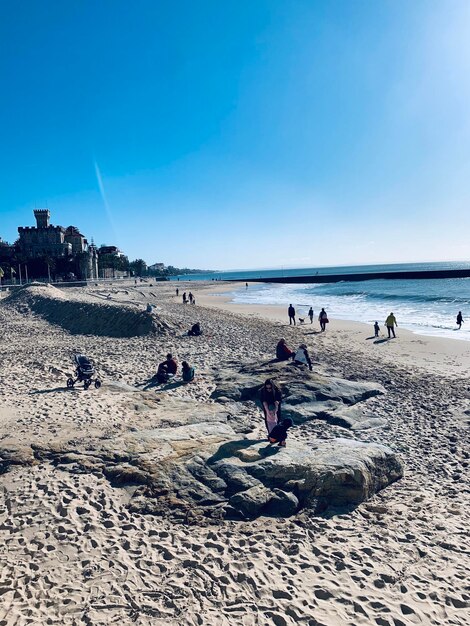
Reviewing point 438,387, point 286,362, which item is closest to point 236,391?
point 286,362

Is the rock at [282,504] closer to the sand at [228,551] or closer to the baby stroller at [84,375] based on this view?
the sand at [228,551]

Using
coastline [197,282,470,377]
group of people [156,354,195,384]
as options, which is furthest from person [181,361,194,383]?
coastline [197,282,470,377]

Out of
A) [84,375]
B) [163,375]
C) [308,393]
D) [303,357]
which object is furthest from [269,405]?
[84,375]

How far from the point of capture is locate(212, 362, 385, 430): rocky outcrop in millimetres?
9680

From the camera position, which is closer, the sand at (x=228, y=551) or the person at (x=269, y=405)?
the sand at (x=228, y=551)

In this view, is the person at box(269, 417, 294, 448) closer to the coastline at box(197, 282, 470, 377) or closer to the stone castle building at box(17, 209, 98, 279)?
the coastline at box(197, 282, 470, 377)

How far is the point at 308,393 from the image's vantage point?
1061cm

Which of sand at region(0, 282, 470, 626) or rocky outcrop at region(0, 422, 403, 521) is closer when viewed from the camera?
sand at region(0, 282, 470, 626)

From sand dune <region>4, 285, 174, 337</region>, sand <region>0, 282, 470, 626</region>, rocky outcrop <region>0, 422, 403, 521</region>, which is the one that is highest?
sand dune <region>4, 285, 174, 337</region>

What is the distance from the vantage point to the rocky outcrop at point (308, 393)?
9680 millimetres

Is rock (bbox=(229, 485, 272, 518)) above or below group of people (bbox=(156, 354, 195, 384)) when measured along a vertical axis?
below

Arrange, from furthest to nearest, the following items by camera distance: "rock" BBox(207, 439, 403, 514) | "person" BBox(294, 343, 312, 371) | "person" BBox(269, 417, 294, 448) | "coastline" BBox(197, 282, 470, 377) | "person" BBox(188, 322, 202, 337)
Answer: "person" BBox(188, 322, 202, 337) → "coastline" BBox(197, 282, 470, 377) → "person" BBox(294, 343, 312, 371) → "person" BBox(269, 417, 294, 448) → "rock" BBox(207, 439, 403, 514)

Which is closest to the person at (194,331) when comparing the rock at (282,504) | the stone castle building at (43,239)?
the rock at (282,504)

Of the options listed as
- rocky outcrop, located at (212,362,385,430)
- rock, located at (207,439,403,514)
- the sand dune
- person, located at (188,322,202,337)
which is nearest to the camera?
rock, located at (207,439,403,514)
